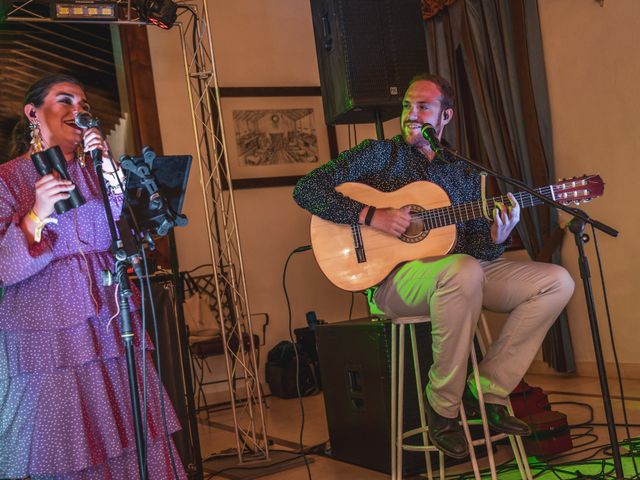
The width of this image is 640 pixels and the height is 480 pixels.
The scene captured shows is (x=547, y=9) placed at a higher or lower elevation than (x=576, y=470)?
higher

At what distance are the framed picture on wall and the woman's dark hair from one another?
3.94 meters

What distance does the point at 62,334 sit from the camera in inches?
77.6

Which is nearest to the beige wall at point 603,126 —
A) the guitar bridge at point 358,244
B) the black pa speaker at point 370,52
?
the black pa speaker at point 370,52

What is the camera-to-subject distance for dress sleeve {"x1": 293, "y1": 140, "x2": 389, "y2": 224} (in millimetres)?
2760

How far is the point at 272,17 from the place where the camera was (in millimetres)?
6668

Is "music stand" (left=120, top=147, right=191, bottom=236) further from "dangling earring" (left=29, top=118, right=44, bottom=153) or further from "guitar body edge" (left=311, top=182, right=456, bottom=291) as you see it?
"guitar body edge" (left=311, top=182, right=456, bottom=291)

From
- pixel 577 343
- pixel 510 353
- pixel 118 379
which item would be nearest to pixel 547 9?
pixel 577 343

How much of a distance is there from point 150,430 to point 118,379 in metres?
0.17

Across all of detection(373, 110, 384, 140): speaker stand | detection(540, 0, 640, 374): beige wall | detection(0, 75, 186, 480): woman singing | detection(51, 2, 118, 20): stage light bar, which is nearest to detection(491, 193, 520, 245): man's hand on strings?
detection(373, 110, 384, 140): speaker stand

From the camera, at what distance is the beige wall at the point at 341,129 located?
14.5 ft

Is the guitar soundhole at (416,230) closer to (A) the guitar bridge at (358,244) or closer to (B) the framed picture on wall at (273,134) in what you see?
(A) the guitar bridge at (358,244)

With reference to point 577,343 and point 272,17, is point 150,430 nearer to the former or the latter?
point 577,343

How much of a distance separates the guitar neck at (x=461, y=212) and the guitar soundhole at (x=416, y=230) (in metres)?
0.01

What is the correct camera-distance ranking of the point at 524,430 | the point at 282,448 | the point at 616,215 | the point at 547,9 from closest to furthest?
the point at 524,430 → the point at 282,448 → the point at 616,215 → the point at 547,9
